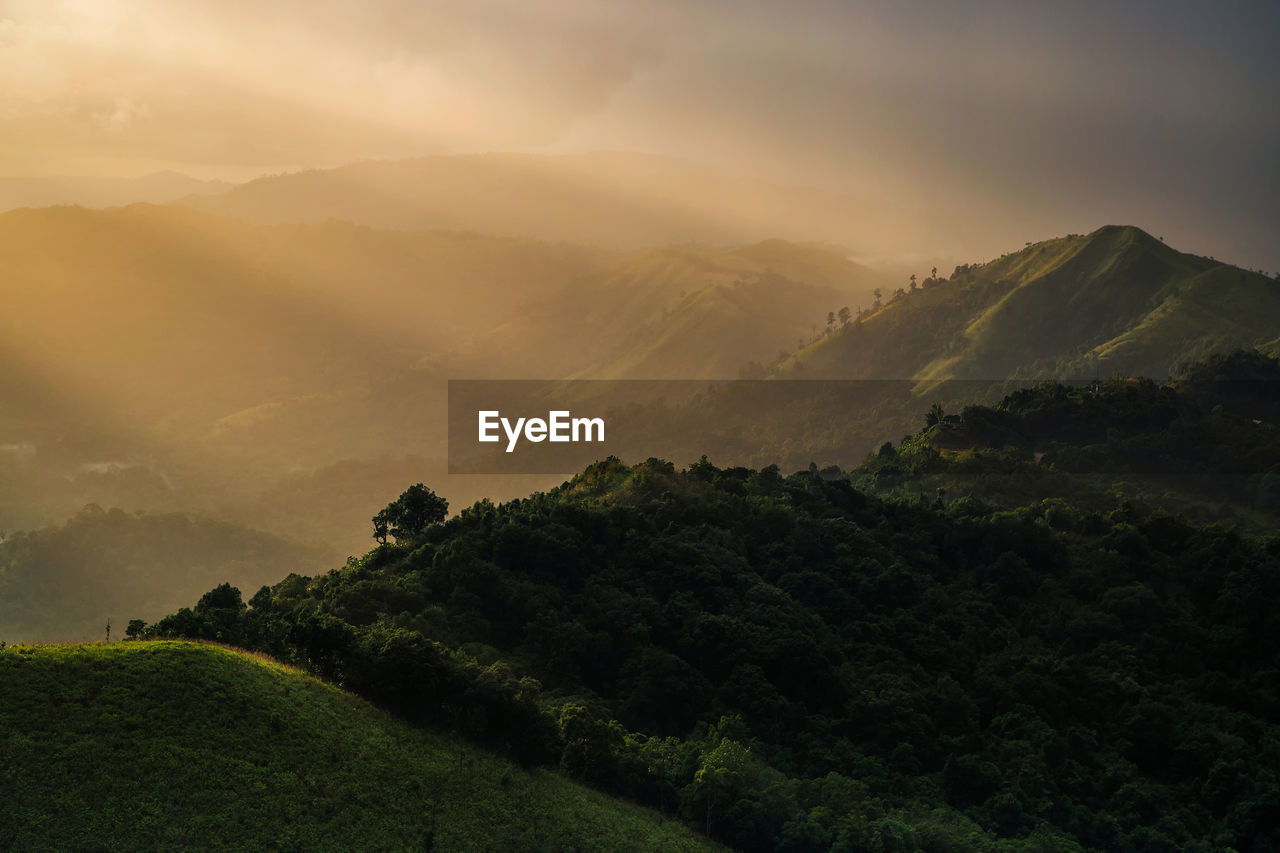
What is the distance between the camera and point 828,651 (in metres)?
61.2

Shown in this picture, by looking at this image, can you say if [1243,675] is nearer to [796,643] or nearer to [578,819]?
[796,643]

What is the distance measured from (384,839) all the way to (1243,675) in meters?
53.7

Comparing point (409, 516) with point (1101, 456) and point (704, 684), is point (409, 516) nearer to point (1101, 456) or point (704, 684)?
point (704, 684)

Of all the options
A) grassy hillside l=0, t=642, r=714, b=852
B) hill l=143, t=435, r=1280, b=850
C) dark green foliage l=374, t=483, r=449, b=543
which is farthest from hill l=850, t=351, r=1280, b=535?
grassy hillside l=0, t=642, r=714, b=852

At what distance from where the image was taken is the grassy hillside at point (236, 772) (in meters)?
29.0

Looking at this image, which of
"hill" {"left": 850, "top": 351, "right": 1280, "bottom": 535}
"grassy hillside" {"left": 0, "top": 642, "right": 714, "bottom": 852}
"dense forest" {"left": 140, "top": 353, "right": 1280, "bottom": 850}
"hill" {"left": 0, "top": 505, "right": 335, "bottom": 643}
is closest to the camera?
"grassy hillside" {"left": 0, "top": 642, "right": 714, "bottom": 852}

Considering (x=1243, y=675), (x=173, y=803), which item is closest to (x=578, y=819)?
(x=173, y=803)

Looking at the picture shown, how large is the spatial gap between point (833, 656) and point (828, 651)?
15.6 inches

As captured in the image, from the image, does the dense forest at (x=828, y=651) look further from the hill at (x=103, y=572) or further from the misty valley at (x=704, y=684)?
the hill at (x=103, y=572)

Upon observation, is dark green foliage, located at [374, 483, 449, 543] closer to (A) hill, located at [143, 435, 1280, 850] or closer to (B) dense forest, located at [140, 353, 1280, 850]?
(B) dense forest, located at [140, 353, 1280, 850]

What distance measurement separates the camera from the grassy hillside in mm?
→ 29016

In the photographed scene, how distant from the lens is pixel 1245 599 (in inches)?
2739

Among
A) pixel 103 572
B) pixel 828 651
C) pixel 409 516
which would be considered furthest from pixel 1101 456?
pixel 103 572

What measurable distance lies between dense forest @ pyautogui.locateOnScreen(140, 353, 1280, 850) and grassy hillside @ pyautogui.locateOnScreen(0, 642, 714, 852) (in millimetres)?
2918
